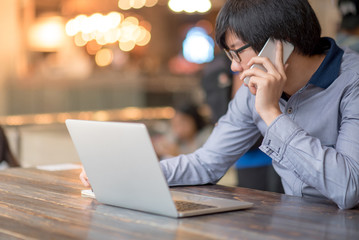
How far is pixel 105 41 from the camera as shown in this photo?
37.4 ft

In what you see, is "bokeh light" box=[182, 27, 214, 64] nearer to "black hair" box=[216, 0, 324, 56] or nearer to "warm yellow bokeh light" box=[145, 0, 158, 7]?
"warm yellow bokeh light" box=[145, 0, 158, 7]

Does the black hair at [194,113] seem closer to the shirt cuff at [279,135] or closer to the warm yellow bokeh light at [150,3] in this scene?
the shirt cuff at [279,135]

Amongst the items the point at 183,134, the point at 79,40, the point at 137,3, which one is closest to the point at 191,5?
the point at 137,3

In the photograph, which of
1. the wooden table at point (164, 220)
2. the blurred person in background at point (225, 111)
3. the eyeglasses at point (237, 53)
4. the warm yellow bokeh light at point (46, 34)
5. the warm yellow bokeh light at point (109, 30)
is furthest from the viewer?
the warm yellow bokeh light at point (109, 30)

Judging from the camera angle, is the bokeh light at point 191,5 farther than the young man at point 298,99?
Yes

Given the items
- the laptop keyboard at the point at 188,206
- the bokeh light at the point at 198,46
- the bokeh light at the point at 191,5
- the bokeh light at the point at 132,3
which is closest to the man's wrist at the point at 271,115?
the laptop keyboard at the point at 188,206

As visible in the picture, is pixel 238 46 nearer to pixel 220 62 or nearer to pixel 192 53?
pixel 220 62

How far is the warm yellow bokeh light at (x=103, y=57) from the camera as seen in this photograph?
11.8m

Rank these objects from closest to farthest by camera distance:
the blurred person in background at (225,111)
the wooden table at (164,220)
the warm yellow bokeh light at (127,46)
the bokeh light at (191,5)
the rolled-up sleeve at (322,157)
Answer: the wooden table at (164,220) → the rolled-up sleeve at (322,157) → the blurred person in background at (225,111) → the bokeh light at (191,5) → the warm yellow bokeh light at (127,46)

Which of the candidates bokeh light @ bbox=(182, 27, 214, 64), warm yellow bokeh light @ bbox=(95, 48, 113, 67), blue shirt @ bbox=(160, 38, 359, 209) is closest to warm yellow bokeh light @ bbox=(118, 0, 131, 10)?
warm yellow bokeh light @ bbox=(95, 48, 113, 67)

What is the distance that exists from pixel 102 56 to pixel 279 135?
10.7 m

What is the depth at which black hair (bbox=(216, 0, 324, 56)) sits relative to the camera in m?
1.56

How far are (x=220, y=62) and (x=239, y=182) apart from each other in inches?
27.5

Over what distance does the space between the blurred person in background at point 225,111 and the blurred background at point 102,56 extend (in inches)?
61.8
